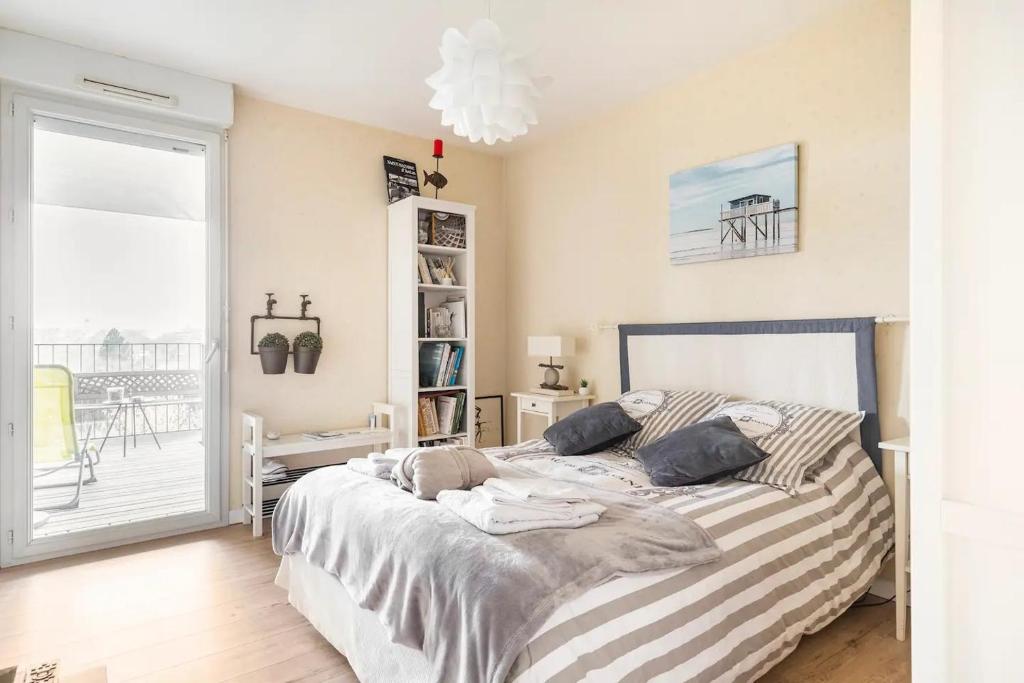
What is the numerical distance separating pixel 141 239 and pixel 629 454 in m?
3.00

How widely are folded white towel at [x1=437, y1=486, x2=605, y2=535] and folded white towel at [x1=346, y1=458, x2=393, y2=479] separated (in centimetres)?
57

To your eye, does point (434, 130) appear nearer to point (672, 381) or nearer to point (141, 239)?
point (141, 239)

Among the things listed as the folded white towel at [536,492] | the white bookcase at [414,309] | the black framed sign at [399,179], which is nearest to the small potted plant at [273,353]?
the white bookcase at [414,309]

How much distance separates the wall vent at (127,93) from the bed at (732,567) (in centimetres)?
260

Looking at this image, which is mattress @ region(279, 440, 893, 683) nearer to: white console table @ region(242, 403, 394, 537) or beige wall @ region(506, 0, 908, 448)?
beige wall @ region(506, 0, 908, 448)

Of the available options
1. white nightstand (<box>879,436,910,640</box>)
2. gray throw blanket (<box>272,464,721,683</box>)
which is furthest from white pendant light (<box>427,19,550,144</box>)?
white nightstand (<box>879,436,910,640</box>)

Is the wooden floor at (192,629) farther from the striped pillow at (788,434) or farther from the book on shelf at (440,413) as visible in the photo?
the book on shelf at (440,413)

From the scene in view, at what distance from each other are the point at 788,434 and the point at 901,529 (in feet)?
1.73

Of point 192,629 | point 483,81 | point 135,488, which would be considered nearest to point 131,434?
point 135,488

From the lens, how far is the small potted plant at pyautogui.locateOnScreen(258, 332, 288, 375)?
11.6 feet

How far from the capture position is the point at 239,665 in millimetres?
2025

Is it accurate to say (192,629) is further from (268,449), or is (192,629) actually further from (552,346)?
(552,346)

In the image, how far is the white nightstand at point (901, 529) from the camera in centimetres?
217

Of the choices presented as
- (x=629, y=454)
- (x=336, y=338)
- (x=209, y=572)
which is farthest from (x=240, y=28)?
(x=629, y=454)
